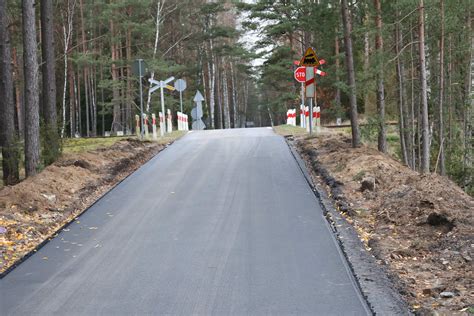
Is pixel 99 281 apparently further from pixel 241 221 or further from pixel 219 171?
pixel 219 171

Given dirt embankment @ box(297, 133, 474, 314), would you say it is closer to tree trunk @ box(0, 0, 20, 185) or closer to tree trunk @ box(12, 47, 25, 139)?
tree trunk @ box(0, 0, 20, 185)

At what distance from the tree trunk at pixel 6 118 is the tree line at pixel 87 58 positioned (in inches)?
1.1

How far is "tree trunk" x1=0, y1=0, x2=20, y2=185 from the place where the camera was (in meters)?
15.0

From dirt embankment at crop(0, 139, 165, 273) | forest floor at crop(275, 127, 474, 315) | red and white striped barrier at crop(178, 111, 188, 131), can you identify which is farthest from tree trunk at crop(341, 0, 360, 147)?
red and white striped barrier at crop(178, 111, 188, 131)

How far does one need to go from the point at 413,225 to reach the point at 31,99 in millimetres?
9803

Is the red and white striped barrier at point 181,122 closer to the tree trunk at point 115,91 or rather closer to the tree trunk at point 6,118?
the tree trunk at point 115,91

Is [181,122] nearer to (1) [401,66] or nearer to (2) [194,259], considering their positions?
(1) [401,66]

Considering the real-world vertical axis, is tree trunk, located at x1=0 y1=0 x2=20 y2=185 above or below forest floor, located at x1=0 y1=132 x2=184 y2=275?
above

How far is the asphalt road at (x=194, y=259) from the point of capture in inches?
216

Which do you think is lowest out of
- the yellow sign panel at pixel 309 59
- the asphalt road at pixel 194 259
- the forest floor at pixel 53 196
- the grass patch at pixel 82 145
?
the asphalt road at pixel 194 259

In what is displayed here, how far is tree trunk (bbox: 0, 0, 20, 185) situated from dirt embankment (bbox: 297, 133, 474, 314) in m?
7.95

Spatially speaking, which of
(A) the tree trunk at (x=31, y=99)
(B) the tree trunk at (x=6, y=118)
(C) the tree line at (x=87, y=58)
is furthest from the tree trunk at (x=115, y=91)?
(A) the tree trunk at (x=31, y=99)

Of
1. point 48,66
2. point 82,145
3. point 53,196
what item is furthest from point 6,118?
point 82,145

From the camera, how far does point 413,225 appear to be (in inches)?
322
